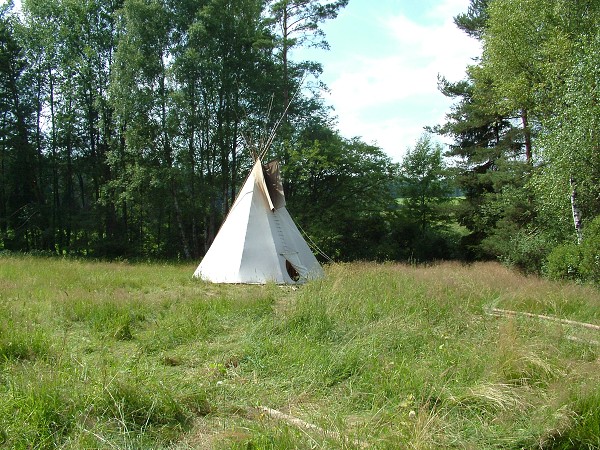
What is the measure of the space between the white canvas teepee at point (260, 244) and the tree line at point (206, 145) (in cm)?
536

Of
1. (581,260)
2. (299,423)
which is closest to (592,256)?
(581,260)

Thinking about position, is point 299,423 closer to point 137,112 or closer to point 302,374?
point 302,374

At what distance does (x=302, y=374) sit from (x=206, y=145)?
57.5ft

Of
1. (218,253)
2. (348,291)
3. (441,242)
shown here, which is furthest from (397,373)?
(441,242)

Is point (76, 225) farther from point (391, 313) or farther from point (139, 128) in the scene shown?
point (391, 313)

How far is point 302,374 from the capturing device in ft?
12.9

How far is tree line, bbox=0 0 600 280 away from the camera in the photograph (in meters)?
18.2

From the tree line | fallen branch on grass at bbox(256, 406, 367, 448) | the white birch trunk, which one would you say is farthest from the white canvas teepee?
fallen branch on grass at bbox(256, 406, 367, 448)

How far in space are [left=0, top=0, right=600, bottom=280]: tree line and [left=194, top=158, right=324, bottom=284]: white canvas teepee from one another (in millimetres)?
5364

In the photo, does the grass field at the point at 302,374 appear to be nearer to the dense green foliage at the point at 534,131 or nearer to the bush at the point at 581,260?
the bush at the point at 581,260

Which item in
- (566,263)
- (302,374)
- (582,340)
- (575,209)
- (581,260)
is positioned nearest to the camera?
(302,374)

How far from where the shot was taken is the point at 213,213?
19734 millimetres

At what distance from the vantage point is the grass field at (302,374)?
282 centimetres

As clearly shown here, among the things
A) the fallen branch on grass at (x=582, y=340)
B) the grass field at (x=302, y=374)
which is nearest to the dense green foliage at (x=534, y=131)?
the fallen branch on grass at (x=582, y=340)
